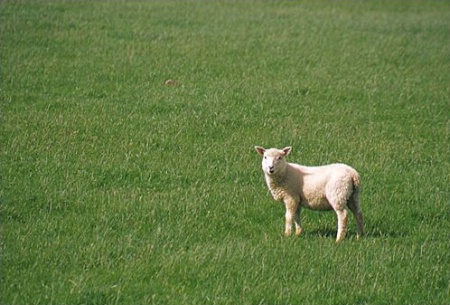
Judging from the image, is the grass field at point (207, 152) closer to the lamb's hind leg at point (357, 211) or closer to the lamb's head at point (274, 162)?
the lamb's hind leg at point (357, 211)

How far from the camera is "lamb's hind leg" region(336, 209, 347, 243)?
418 inches

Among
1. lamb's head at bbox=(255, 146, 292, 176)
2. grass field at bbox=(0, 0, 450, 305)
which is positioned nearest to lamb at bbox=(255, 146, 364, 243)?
lamb's head at bbox=(255, 146, 292, 176)

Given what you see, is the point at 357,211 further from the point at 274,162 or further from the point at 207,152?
the point at 207,152

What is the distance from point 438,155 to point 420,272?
5.72 metres

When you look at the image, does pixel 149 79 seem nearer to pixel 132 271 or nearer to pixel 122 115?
pixel 122 115

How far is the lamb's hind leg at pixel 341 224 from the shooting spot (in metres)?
10.6

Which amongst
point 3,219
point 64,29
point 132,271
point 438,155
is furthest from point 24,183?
point 64,29

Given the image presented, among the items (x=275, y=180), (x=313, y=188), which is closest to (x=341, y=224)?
(x=313, y=188)

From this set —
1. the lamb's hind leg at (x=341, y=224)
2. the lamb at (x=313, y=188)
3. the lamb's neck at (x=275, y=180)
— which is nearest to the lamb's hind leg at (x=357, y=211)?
the lamb at (x=313, y=188)

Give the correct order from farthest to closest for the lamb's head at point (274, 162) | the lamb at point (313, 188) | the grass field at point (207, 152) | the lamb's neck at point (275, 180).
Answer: the lamb's neck at point (275, 180)
the lamb's head at point (274, 162)
the lamb at point (313, 188)
the grass field at point (207, 152)

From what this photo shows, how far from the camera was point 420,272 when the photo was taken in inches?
396

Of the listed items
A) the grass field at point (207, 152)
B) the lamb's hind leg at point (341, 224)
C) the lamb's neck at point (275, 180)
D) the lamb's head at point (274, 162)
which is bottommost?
the grass field at point (207, 152)

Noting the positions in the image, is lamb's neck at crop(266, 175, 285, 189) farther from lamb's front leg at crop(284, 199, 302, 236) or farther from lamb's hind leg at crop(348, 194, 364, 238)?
lamb's hind leg at crop(348, 194, 364, 238)

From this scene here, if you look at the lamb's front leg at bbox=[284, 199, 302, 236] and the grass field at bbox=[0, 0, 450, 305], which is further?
the lamb's front leg at bbox=[284, 199, 302, 236]
